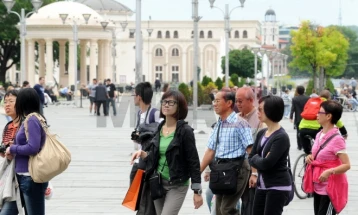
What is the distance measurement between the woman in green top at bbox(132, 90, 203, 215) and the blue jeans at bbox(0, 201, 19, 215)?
1152 millimetres

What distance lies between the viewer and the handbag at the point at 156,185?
315 inches

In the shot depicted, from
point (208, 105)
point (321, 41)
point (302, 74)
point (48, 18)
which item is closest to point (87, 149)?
point (208, 105)

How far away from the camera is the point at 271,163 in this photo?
812 centimetres

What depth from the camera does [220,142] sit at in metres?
8.60

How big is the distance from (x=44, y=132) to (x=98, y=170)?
9.09 meters

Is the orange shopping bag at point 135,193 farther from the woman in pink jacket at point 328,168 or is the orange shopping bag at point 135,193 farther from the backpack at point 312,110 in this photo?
the backpack at point 312,110

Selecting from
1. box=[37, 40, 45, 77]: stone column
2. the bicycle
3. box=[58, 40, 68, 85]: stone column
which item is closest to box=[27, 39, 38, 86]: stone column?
box=[37, 40, 45, 77]: stone column

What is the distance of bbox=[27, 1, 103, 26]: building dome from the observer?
253 feet

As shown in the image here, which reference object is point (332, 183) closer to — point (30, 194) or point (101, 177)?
point (30, 194)

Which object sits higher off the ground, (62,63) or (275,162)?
(62,63)

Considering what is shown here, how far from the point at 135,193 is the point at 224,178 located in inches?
30.5

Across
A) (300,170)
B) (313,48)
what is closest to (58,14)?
(313,48)

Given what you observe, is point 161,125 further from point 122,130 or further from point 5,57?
point 5,57

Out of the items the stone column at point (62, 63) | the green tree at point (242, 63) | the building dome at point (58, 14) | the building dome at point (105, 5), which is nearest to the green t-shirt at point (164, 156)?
the building dome at point (58, 14)
